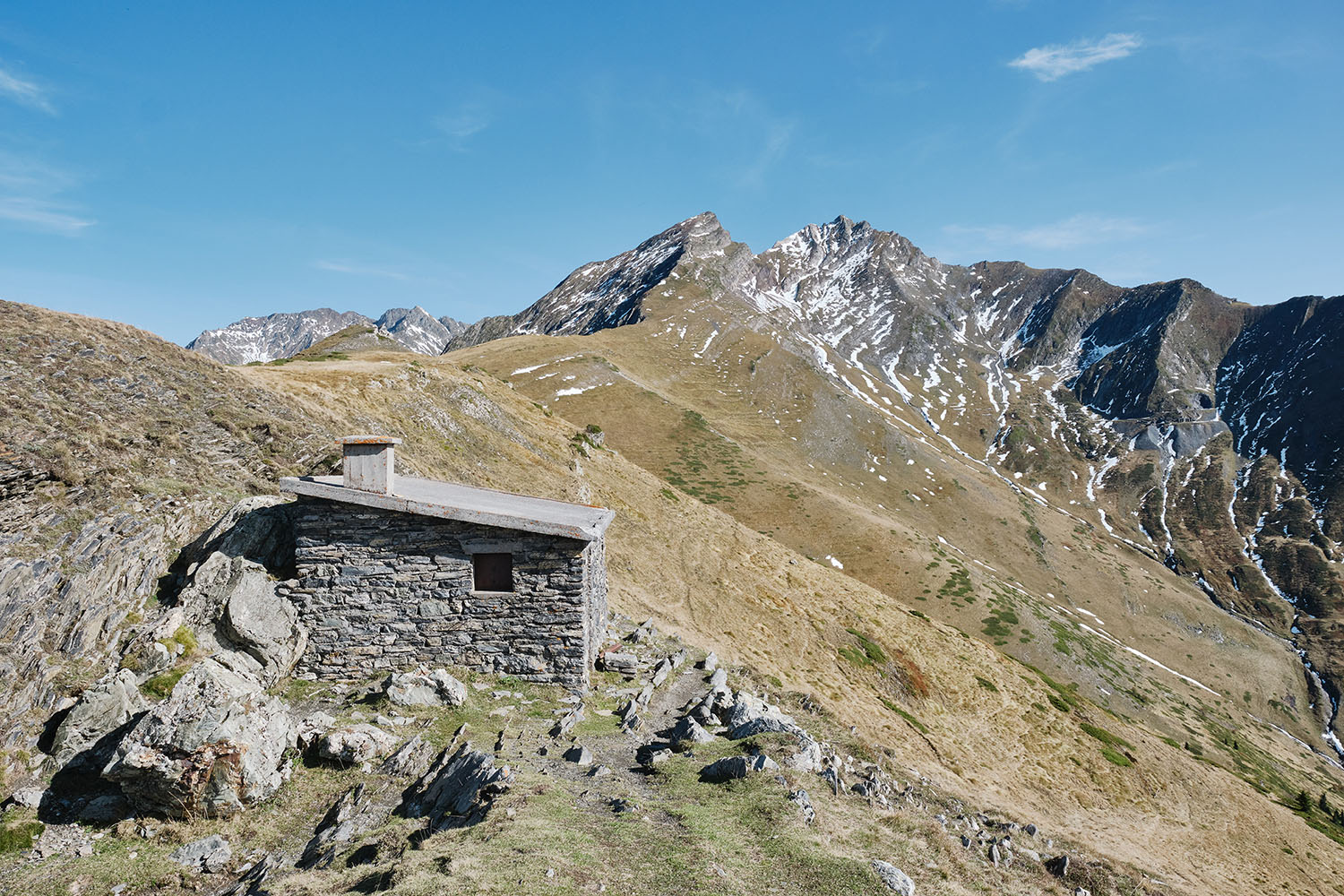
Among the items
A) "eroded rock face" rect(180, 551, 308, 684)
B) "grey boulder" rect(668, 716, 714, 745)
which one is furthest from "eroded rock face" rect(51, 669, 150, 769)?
"grey boulder" rect(668, 716, 714, 745)

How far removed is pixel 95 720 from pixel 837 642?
115 ft

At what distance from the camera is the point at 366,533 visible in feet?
57.9

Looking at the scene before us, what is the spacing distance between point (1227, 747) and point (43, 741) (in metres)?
90.5

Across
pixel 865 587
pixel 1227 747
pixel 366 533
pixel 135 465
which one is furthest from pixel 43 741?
pixel 1227 747

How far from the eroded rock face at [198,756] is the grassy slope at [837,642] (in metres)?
9.64

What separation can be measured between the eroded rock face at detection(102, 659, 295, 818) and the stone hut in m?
4.23

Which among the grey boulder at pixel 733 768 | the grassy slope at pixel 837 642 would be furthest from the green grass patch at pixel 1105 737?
the grey boulder at pixel 733 768

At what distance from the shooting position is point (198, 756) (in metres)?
12.0

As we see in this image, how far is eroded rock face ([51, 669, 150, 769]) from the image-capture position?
498 inches

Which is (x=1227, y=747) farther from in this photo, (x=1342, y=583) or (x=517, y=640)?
(x=1342, y=583)

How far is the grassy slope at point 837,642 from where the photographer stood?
98.3 ft

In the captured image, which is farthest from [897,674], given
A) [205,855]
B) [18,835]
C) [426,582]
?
[18,835]

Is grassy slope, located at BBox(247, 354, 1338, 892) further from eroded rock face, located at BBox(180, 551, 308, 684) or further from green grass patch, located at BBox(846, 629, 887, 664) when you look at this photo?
eroded rock face, located at BBox(180, 551, 308, 684)

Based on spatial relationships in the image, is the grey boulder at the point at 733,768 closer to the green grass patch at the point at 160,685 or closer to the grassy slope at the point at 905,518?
the green grass patch at the point at 160,685
